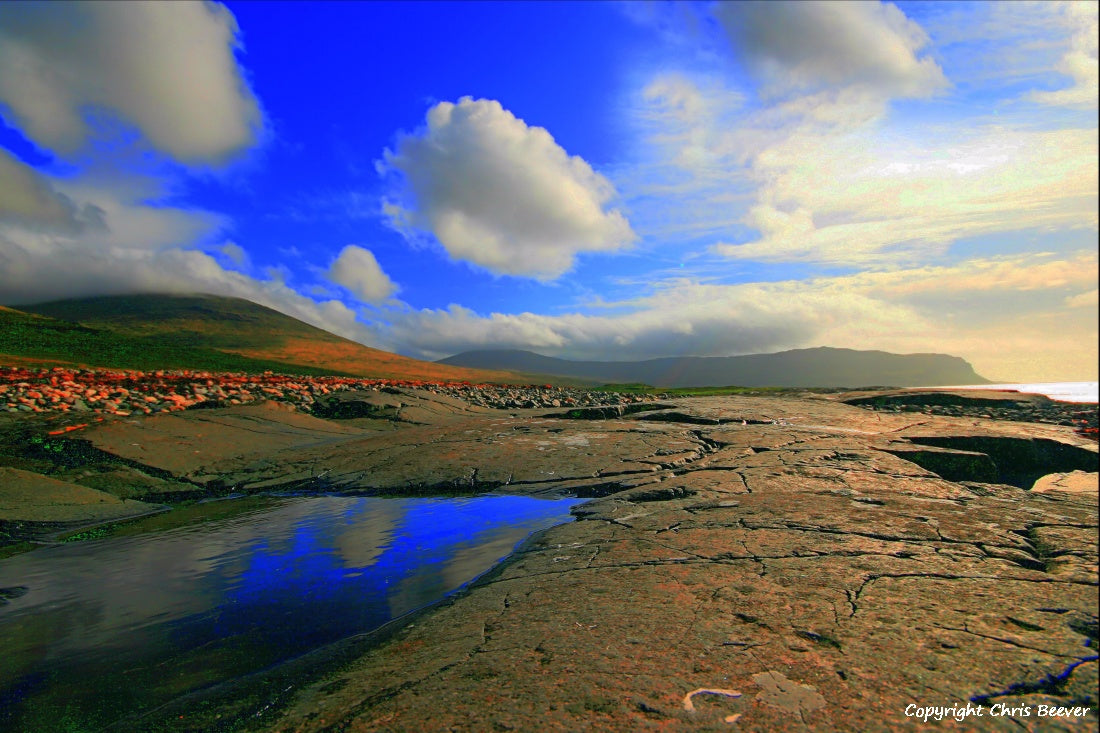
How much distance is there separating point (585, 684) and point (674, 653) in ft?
1.31

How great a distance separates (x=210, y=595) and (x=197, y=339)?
101 m

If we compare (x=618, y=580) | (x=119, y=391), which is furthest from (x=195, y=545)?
(x=119, y=391)

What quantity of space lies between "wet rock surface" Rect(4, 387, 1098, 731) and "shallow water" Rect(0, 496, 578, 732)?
1.59 ft

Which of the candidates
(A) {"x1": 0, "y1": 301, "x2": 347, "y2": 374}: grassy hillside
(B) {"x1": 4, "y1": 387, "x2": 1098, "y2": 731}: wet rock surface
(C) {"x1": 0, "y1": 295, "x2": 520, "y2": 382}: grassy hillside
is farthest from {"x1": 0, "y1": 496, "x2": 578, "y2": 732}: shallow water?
(C) {"x1": 0, "y1": 295, "x2": 520, "y2": 382}: grassy hillside

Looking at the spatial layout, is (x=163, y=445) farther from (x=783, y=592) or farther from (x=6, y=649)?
(x=783, y=592)

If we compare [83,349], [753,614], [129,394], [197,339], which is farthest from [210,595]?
[197,339]

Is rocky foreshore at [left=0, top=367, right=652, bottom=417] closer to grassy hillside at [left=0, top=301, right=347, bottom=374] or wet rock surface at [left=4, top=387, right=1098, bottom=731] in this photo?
wet rock surface at [left=4, top=387, right=1098, bottom=731]

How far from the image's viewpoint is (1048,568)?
2.66 metres

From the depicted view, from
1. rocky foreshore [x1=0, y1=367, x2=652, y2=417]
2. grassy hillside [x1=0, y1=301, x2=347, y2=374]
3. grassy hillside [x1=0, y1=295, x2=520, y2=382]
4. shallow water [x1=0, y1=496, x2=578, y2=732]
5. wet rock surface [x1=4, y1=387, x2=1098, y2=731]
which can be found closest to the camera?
wet rock surface [x1=4, y1=387, x2=1098, y2=731]

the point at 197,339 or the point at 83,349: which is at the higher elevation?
the point at 197,339

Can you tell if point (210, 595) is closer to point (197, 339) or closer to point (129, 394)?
point (129, 394)

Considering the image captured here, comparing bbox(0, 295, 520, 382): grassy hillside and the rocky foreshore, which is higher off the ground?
bbox(0, 295, 520, 382): grassy hillside

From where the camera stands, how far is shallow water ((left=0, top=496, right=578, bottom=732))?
2121mm

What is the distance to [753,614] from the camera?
2.21 meters
